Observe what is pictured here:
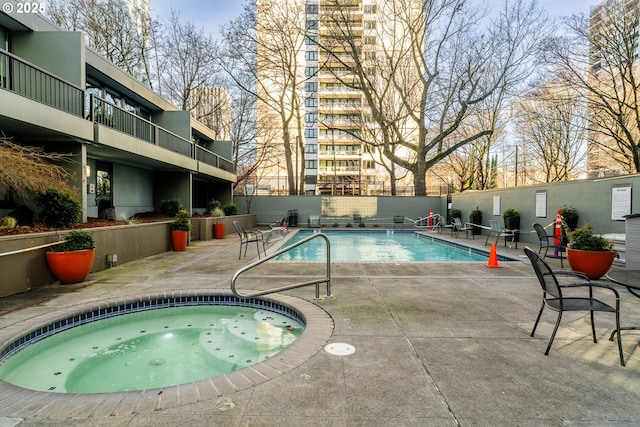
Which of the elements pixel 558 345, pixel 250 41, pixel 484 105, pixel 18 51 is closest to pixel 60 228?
pixel 18 51

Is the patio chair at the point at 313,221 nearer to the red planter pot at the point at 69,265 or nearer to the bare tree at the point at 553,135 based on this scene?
the red planter pot at the point at 69,265

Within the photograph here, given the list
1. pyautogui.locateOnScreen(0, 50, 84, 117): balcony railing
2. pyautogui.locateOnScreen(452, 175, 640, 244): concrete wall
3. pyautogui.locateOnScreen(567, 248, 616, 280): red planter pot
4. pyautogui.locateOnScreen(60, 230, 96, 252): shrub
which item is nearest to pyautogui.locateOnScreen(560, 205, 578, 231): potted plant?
pyautogui.locateOnScreen(452, 175, 640, 244): concrete wall

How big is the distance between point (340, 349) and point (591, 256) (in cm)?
570

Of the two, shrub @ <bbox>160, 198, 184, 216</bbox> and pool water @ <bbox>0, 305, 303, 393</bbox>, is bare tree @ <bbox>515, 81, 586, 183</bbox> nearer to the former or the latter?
shrub @ <bbox>160, 198, 184, 216</bbox>

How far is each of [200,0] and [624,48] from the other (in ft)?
69.6

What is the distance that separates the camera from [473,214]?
14820mm

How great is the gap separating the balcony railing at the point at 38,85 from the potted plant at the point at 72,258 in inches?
137

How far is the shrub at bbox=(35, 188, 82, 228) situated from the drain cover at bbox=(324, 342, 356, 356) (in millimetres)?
6478

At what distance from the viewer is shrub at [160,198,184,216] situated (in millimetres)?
12398

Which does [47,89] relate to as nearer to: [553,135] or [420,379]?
[420,379]

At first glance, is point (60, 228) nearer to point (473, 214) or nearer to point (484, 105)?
point (473, 214)

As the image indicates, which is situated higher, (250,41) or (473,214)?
(250,41)

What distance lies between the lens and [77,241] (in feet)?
19.2

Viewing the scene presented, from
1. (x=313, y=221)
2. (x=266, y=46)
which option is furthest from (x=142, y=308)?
(x=266, y=46)
